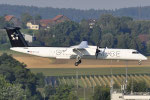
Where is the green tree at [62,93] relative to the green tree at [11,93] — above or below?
below

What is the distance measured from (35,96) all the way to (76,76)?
736 inches

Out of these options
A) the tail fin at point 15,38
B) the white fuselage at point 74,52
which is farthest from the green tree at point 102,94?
the tail fin at point 15,38

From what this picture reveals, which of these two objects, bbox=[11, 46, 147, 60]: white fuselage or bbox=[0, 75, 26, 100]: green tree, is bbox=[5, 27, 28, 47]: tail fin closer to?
bbox=[11, 46, 147, 60]: white fuselage

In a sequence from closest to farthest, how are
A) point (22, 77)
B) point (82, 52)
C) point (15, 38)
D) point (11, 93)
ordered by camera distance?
point (82, 52)
point (15, 38)
point (11, 93)
point (22, 77)

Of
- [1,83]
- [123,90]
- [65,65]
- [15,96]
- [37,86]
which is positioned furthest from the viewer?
[65,65]

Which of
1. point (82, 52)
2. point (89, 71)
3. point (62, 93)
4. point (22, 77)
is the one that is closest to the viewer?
point (82, 52)

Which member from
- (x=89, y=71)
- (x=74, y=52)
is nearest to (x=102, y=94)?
(x=74, y=52)

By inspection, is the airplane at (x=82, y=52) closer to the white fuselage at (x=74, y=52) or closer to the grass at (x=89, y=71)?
the white fuselage at (x=74, y=52)

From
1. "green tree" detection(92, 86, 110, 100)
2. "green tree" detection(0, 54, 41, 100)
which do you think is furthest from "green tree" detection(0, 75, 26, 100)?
"green tree" detection(92, 86, 110, 100)

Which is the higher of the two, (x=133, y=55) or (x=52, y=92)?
(x=133, y=55)

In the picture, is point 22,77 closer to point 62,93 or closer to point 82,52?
point 62,93

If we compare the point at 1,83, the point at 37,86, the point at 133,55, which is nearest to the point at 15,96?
the point at 1,83

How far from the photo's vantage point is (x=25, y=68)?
19450 cm

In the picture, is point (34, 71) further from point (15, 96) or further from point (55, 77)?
point (15, 96)
